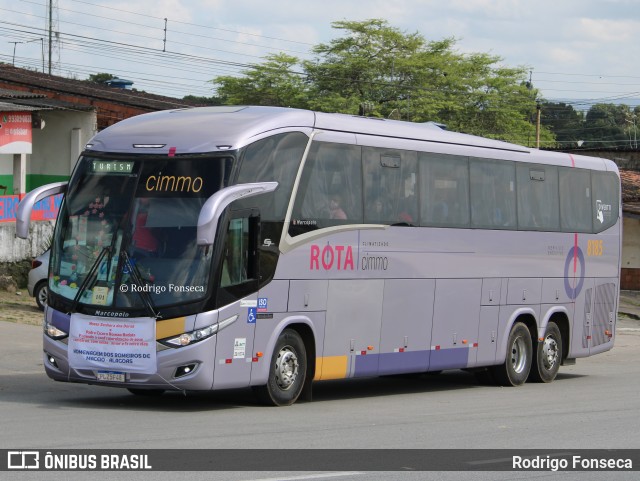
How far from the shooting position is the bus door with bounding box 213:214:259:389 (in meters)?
13.7

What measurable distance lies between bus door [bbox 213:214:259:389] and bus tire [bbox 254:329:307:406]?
1.87 feet

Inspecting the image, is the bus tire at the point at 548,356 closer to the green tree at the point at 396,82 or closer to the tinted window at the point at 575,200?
the tinted window at the point at 575,200

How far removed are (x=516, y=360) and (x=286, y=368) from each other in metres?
6.60

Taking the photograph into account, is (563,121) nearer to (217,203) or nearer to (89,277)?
(89,277)

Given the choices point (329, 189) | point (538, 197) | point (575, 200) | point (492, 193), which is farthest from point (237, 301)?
point (575, 200)

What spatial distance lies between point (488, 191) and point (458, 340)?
2444 mm

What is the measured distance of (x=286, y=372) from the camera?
1477 cm

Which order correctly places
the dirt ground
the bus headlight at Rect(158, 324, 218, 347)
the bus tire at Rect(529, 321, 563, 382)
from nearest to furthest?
the bus headlight at Rect(158, 324, 218, 347), the bus tire at Rect(529, 321, 563, 382), the dirt ground

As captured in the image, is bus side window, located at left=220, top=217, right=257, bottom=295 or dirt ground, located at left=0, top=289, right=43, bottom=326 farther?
→ dirt ground, located at left=0, top=289, right=43, bottom=326

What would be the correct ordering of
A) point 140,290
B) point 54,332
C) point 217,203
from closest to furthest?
point 217,203 < point 140,290 < point 54,332

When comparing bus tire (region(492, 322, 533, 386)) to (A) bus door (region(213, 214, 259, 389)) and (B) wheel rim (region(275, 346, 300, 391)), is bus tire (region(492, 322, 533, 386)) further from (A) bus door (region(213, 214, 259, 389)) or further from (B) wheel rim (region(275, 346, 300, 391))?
(A) bus door (region(213, 214, 259, 389))

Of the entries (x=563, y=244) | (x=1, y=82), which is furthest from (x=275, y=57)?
(x=563, y=244)

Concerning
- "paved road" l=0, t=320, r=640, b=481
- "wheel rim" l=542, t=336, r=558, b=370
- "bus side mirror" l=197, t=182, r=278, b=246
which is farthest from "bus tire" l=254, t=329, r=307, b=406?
"wheel rim" l=542, t=336, r=558, b=370

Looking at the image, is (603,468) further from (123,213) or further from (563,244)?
(563,244)
